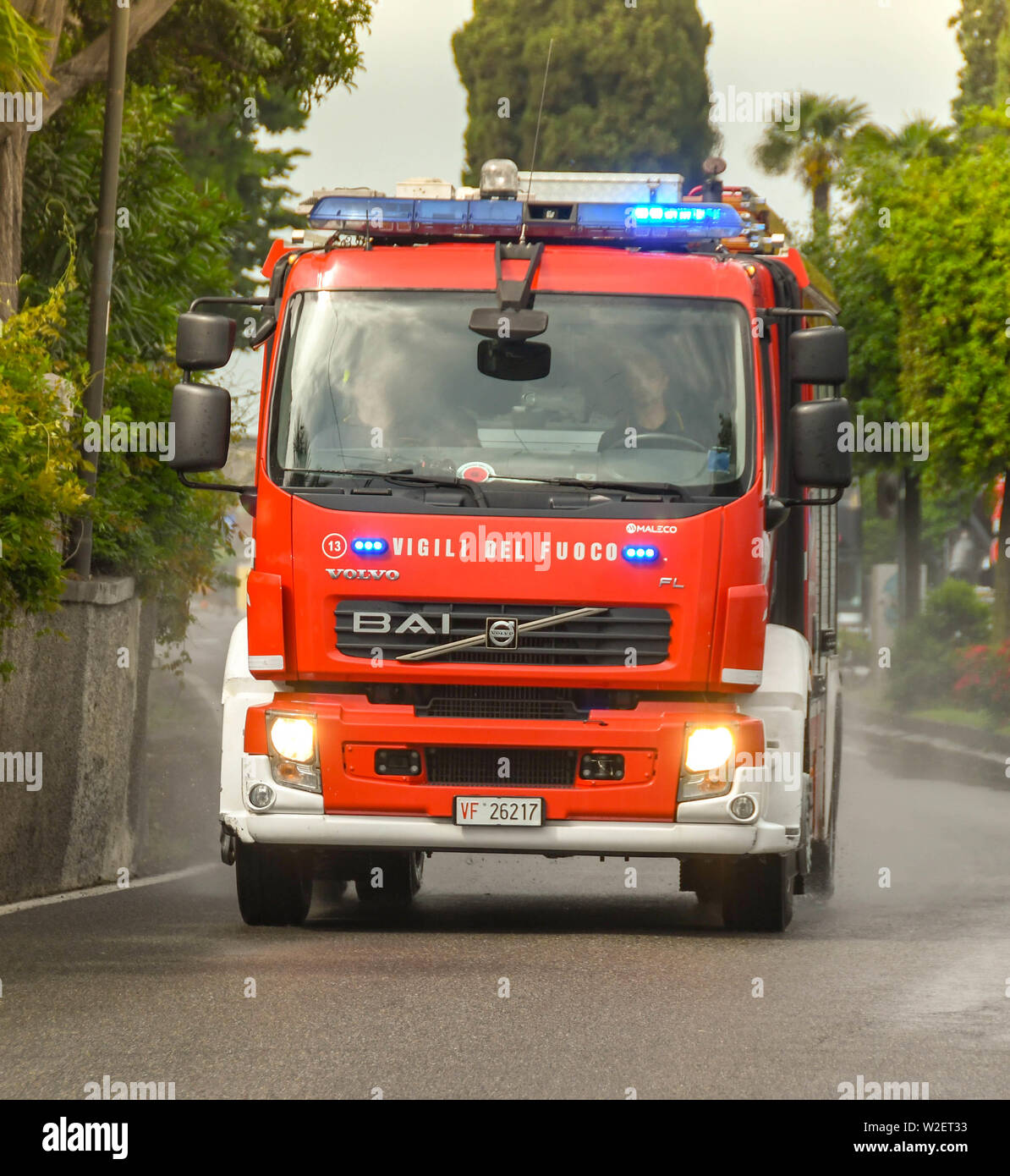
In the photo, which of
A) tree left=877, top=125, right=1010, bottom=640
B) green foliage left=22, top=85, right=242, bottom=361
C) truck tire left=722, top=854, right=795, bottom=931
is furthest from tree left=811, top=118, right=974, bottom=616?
truck tire left=722, top=854, right=795, bottom=931

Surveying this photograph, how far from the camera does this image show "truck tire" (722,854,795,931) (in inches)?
404

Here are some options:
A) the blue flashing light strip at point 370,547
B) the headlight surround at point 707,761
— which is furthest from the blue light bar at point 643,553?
the blue flashing light strip at point 370,547

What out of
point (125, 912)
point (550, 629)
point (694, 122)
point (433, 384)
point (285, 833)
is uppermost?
point (694, 122)

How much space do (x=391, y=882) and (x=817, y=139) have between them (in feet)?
122

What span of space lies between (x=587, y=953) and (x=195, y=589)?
1110 centimetres

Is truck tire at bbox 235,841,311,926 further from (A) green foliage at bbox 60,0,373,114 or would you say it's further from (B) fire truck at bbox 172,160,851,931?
(A) green foliage at bbox 60,0,373,114

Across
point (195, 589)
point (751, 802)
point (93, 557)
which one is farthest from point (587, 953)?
point (195, 589)

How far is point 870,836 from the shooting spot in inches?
728

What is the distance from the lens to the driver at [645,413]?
9.59 meters

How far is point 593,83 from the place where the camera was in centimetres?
4628

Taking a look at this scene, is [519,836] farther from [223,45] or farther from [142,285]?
[142,285]

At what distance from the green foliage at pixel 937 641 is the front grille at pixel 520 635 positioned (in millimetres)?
27835

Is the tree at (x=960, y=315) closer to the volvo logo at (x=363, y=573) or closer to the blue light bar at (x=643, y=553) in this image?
the blue light bar at (x=643, y=553)
